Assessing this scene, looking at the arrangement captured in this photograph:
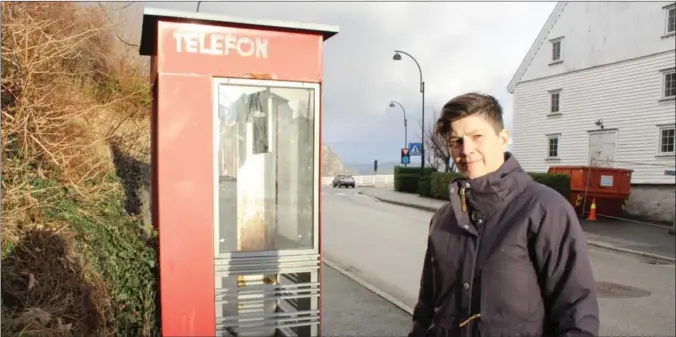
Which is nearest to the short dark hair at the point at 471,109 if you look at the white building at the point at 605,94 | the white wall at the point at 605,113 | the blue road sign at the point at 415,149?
the white building at the point at 605,94

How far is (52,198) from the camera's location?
4559 millimetres

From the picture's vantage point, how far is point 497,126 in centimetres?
197

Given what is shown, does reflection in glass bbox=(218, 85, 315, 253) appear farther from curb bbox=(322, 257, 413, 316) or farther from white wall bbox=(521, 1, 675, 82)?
white wall bbox=(521, 1, 675, 82)

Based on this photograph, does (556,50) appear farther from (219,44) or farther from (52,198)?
(52,198)

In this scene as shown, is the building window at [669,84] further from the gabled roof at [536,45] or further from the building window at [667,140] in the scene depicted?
the gabled roof at [536,45]

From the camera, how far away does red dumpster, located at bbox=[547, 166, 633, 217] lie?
1630 centimetres

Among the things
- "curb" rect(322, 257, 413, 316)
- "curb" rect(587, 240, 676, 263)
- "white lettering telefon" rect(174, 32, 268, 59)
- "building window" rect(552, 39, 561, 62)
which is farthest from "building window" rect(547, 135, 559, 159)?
"white lettering telefon" rect(174, 32, 268, 59)

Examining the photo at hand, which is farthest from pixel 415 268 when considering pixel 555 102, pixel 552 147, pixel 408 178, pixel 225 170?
pixel 408 178

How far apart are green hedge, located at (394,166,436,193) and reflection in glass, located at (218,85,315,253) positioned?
2565 cm

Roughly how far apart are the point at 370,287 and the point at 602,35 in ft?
76.1

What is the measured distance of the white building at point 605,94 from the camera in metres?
21.7

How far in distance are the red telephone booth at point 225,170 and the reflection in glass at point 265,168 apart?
0.02 m

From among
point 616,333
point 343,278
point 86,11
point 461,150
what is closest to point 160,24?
point 461,150

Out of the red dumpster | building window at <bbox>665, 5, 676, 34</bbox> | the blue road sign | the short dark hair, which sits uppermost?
building window at <bbox>665, 5, 676, 34</bbox>
